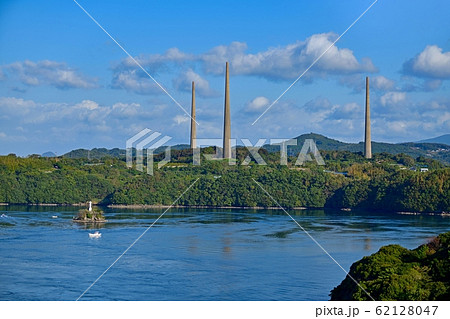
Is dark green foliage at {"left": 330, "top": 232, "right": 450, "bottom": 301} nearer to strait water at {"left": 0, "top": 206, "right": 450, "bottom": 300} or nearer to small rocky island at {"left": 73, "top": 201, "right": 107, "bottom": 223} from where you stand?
strait water at {"left": 0, "top": 206, "right": 450, "bottom": 300}

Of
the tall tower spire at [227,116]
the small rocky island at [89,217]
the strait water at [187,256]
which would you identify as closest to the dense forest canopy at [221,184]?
the tall tower spire at [227,116]

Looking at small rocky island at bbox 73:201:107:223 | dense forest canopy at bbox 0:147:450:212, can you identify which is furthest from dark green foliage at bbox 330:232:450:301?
dense forest canopy at bbox 0:147:450:212

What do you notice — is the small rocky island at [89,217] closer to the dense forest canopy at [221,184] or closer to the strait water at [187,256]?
the strait water at [187,256]

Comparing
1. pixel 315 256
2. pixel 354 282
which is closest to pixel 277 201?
pixel 315 256

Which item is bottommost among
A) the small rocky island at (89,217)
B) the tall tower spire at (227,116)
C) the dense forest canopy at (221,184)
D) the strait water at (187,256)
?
the strait water at (187,256)

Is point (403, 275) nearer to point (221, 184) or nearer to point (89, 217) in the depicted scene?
point (89, 217)

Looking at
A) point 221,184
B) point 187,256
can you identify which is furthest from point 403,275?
point 221,184
